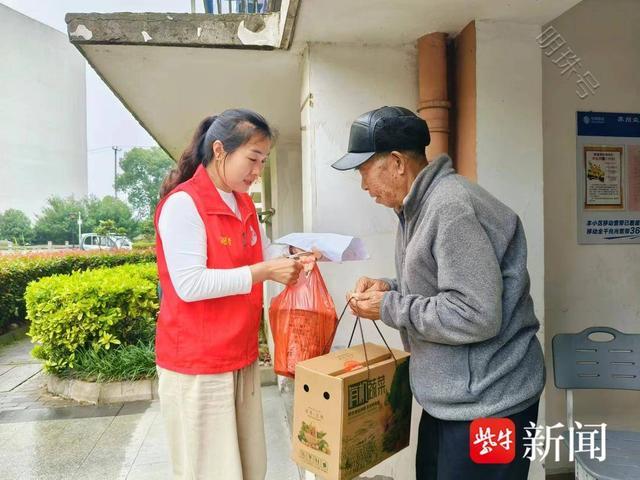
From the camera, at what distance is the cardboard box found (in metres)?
1.37

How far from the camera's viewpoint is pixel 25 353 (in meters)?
6.98

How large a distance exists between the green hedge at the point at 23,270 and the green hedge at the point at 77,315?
308 cm

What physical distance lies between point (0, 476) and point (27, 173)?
47857mm

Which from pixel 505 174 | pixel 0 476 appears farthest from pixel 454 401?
pixel 0 476

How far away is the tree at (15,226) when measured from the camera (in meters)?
Answer: 40.3

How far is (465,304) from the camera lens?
119cm

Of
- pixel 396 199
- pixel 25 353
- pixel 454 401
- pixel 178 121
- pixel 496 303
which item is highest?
pixel 178 121

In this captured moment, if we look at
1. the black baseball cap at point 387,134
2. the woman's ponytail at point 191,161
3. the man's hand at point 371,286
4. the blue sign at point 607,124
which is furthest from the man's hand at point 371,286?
the blue sign at point 607,124

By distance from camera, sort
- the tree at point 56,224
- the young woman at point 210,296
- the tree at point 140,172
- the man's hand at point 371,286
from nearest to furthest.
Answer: the young woman at point 210,296 → the man's hand at point 371,286 → the tree at point 56,224 → the tree at point 140,172

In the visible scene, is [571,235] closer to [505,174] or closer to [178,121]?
[505,174]

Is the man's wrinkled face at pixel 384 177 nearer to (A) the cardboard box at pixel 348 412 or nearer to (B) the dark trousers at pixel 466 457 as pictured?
(A) the cardboard box at pixel 348 412

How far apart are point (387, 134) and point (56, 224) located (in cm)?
4944

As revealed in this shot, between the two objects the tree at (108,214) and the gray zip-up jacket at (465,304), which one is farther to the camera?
the tree at (108,214)

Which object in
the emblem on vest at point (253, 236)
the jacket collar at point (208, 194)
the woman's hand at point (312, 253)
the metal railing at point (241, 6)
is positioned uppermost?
the metal railing at point (241, 6)
